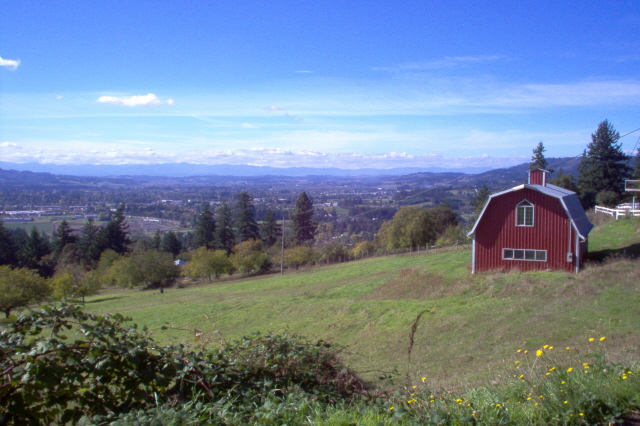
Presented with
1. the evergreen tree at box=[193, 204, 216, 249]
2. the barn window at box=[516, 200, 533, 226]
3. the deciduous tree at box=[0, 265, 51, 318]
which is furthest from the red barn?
the evergreen tree at box=[193, 204, 216, 249]

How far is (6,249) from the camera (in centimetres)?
5831

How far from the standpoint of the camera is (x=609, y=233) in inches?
1057

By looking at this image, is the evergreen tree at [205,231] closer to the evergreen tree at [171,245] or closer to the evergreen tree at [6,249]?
the evergreen tree at [171,245]

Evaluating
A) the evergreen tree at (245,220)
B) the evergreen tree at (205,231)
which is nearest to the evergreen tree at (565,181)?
the evergreen tree at (245,220)

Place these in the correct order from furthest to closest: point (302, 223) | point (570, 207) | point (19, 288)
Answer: point (302, 223) → point (19, 288) → point (570, 207)

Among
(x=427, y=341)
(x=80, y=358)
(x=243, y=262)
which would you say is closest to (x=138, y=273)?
(x=243, y=262)

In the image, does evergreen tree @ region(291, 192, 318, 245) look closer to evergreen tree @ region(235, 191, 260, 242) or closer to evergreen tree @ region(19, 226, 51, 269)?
evergreen tree @ region(235, 191, 260, 242)

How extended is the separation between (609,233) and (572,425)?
2781cm

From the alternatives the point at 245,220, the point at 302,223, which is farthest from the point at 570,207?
the point at 245,220

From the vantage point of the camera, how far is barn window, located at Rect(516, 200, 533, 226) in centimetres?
2062

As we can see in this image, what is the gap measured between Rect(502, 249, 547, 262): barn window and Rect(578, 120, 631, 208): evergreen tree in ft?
103

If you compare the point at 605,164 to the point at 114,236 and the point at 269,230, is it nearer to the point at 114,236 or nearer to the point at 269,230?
the point at 269,230

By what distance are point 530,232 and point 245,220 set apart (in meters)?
52.0

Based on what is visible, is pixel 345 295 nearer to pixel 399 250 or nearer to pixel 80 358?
pixel 80 358
